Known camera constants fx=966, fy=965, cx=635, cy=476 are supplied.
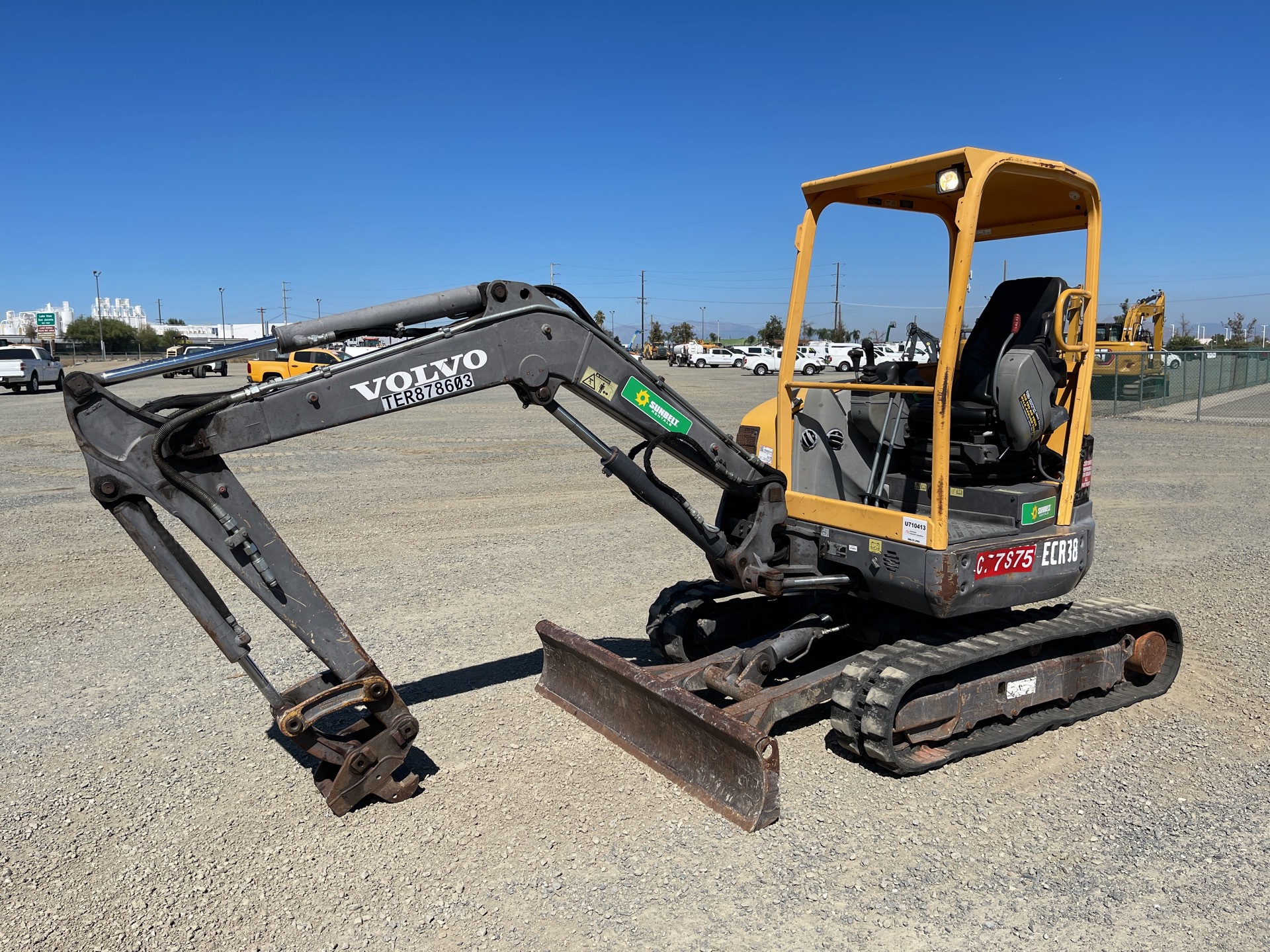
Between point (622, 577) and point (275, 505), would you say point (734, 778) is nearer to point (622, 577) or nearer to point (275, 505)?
point (622, 577)

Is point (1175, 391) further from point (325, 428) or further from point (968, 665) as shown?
point (325, 428)

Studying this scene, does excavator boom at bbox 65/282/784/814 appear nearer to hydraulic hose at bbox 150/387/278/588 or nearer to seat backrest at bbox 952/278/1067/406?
hydraulic hose at bbox 150/387/278/588

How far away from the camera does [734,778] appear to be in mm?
4574

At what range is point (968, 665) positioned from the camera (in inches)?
212

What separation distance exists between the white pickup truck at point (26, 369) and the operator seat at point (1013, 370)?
36.8 metres

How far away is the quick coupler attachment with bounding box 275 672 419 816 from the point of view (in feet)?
14.7

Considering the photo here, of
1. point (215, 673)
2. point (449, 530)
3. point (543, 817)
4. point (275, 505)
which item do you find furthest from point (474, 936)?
point (275, 505)

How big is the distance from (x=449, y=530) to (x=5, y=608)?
4.30 m

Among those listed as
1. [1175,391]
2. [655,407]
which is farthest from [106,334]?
[655,407]

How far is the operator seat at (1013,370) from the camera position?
201 inches

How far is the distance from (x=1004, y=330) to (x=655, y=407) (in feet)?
6.78

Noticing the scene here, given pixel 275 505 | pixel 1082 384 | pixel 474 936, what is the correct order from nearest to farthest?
pixel 474 936 < pixel 1082 384 < pixel 275 505

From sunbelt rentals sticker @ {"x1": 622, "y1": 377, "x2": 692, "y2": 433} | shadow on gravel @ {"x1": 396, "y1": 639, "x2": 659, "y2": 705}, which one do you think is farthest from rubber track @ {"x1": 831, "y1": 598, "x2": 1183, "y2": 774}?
shadow on gravel @ {"x1": 396, "y1": 639, "x2": 659, "y2": 705}

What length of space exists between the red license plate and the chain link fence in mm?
18417
